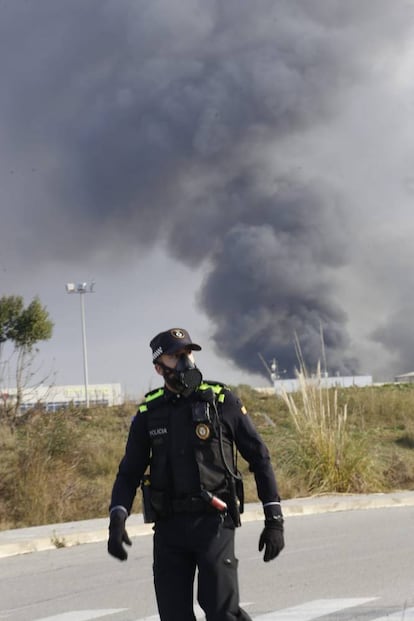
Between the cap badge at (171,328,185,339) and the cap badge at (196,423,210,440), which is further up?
the cap badge at (171,328,185,339)

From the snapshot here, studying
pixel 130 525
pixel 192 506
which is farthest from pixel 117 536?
pixel 130 525

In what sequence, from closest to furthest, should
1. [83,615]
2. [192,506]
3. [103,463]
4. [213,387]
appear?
[192,506] → [213,387] → [83,615] → [103,463]

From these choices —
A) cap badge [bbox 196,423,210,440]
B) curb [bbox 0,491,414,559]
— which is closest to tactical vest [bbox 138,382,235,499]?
cap badge [bbox 196,423,210,440]

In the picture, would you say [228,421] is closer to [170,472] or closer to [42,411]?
[170,472]

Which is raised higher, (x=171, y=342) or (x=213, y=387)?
(x=171, y=342)

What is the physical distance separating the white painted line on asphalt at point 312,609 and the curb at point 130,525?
4.97 m

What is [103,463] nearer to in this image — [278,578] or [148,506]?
[278,578]

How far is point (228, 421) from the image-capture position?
507 centimetres

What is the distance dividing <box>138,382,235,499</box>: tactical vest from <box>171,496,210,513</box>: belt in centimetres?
4

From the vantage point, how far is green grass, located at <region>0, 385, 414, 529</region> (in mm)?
15289

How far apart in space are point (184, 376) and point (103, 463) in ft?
46.9

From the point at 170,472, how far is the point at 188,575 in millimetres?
471

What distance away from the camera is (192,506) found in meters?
4.90

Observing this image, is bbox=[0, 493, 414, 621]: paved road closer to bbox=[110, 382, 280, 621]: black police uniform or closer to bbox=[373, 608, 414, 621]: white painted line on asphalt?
bbox=[373, 608, 414, 621]: white painted line on asphalt
